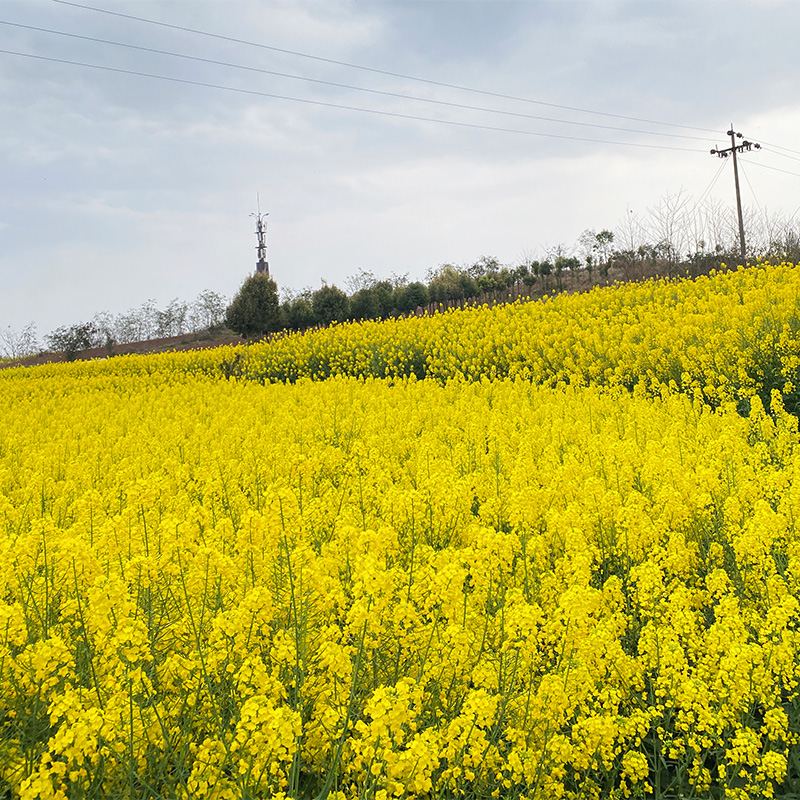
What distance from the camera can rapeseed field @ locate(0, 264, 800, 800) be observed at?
220cm

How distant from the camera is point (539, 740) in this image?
2410mm

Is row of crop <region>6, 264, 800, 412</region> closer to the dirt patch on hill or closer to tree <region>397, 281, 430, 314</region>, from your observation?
tree <region>397, 281, 430, 314</region>

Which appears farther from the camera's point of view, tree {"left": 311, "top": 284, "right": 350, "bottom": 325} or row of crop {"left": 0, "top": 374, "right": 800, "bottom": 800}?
tree {"left": 311, "top": 284, "right": 350, "bottom": 325}

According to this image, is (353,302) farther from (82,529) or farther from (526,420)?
(82,529)

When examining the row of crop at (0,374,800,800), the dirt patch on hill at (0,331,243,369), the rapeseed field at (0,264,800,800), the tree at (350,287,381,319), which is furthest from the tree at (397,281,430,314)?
the row of crop at (0,374,800,800)

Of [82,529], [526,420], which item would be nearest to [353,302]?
[526,420]

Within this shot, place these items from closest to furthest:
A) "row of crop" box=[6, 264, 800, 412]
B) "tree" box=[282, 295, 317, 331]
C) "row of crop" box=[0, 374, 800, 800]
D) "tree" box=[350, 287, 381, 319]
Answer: "row of crop" box=[0, 374, 800, 800] < "row of crop" box=[6, 264, 800, 412] < "tree" box=[350, 287, 381, 319] < "tree" box=[282, 295, 317, 331]

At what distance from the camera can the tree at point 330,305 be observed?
3119cm

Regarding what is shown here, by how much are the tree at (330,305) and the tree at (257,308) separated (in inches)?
74.0

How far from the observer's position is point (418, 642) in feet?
8.62

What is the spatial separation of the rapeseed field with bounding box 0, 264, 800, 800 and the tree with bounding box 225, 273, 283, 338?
26103mm

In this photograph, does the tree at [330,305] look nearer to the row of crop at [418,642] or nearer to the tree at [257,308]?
the tree at [257,308]

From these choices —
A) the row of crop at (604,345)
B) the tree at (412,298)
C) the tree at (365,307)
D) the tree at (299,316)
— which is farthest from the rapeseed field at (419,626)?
the tree at (299,316)

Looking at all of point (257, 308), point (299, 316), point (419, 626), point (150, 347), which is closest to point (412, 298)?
point (299, 316)
